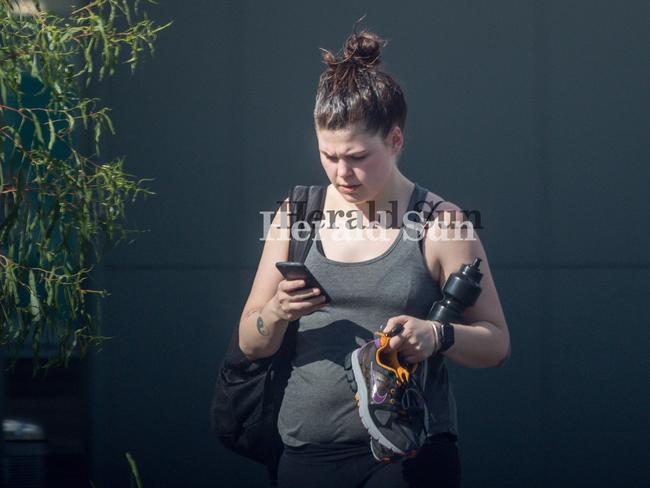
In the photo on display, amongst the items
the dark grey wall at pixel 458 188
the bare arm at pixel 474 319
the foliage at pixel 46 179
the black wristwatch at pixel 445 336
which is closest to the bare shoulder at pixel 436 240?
the bare arm at pixel 474 319

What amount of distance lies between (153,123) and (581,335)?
2.26 meters

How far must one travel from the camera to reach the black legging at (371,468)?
8.18 feet

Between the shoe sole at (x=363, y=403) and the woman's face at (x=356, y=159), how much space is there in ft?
1.34

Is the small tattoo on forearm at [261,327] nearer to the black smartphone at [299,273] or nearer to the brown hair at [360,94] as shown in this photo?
the black smartphone at [299,273]

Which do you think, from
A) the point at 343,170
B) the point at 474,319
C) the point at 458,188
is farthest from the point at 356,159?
the point at 458,188

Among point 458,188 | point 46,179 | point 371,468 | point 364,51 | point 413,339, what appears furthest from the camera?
point 458,188

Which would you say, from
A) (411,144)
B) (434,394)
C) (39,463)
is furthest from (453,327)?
(39,463)

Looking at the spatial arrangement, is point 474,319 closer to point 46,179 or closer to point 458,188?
point 46,179

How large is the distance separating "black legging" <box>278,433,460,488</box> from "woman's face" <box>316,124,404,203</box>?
0.63m

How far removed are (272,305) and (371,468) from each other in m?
0.46

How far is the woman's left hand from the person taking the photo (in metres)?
2.37

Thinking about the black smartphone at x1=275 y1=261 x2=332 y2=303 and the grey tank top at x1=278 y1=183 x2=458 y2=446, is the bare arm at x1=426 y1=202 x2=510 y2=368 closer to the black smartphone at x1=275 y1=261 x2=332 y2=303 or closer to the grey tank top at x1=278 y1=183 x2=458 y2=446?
→ the grey tank top at x1=278 y1=183 x2=458 y2=446

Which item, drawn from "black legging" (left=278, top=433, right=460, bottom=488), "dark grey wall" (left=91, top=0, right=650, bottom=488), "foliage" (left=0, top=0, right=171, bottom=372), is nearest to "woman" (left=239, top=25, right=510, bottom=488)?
"black legging" (left=278, top=433, right=460, bottom=488)

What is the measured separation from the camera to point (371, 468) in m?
2.52
